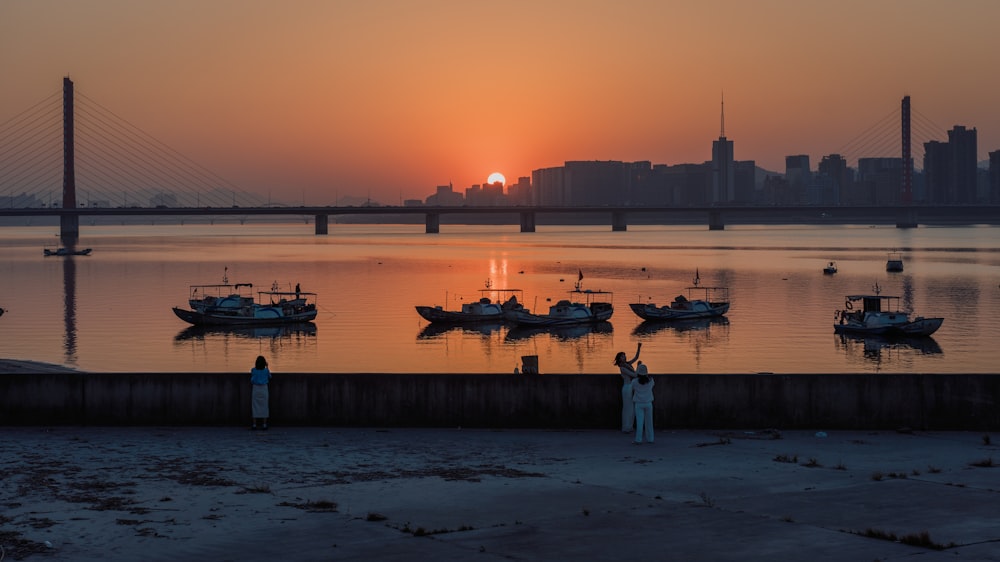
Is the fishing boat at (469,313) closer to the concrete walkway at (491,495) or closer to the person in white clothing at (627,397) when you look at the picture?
the concrete walkway at (491,495)

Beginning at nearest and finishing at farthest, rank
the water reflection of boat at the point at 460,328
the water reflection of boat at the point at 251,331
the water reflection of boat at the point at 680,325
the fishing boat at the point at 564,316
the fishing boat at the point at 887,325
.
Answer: the fishing boat at the point at 887,325
the water reflection of boat at the point at 251,331
the water reflection of boat at the point at 460,328
the water reflection of boat at the point at 680,325
the fishing boat at the point at 564,316

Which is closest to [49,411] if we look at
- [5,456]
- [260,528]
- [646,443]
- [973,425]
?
[5,456]

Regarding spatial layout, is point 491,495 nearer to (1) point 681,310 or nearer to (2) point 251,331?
(2) point 251,331

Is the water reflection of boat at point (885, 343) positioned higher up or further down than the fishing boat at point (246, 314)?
further down

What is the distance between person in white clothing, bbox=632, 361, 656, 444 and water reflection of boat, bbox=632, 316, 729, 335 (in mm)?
60495

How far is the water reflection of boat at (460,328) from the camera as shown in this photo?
3164 inches

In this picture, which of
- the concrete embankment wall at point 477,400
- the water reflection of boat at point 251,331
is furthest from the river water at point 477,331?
the concrete embankment wall at point 477,400

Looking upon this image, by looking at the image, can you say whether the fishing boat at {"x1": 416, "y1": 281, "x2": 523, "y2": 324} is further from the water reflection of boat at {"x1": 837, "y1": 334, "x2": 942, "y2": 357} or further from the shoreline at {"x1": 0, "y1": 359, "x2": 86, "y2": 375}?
the shoreline at {"x1": 0, "y1": 359, "x2": 86, "y2": 375}

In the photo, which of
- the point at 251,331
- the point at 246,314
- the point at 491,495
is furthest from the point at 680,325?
the point at 491,495

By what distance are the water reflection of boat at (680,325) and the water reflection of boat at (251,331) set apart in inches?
940

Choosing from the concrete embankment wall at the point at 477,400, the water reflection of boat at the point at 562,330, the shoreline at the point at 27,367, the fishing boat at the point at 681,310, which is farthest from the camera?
the fishing boat at the point at 681,310

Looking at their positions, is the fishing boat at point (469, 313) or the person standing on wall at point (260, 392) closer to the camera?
the person standing on wall at point (260, 392)

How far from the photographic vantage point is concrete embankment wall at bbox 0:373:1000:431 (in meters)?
23.2

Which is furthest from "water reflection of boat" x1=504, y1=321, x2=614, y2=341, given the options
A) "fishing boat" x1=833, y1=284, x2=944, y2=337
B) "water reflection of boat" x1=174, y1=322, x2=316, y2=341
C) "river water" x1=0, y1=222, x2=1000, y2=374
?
"fishing boat" x1=833, y1=284, x2=944, y2=337
